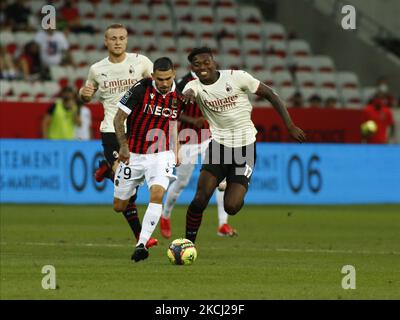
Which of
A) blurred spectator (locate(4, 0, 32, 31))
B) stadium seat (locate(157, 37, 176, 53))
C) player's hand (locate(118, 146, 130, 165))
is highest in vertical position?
blurred spectator (locate(4, 0, 32, 31))

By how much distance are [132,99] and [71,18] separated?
16.5 meters

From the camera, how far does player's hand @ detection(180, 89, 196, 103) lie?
13.4 m

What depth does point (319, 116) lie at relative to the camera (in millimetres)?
28078

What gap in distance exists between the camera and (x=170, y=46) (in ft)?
98.7

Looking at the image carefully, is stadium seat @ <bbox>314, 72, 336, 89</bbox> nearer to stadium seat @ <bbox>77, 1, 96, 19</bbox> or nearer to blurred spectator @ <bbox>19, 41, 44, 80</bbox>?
stadium seat @ <bbox>77, 1, 96, 19</bbox>

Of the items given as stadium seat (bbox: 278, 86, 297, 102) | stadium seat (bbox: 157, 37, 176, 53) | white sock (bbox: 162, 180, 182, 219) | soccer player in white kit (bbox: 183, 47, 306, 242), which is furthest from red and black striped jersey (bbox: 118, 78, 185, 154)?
stadium seat (bbox: 157, 37, 176, 53)

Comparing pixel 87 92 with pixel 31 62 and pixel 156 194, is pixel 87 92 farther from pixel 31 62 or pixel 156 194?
pixel 31 62

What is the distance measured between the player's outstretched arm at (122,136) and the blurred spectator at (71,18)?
16.0 m

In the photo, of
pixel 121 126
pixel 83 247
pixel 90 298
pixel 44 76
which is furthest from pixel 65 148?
pixel 90 298

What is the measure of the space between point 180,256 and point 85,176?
36.3 ft

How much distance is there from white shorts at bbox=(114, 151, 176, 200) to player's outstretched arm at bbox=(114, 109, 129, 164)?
0.28m

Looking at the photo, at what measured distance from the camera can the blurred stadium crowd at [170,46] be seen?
26438 millimetres

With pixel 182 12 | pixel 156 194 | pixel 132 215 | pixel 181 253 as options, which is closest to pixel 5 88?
pixel 182 12
